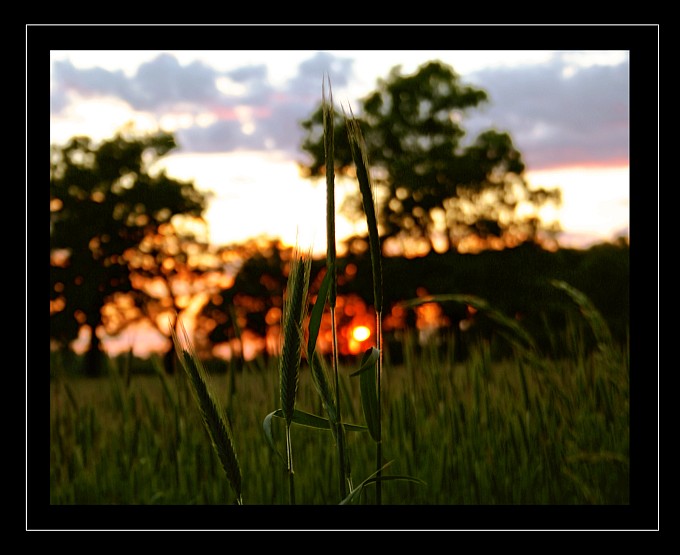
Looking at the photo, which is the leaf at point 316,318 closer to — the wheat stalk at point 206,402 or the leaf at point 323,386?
the leaf at point 323,386

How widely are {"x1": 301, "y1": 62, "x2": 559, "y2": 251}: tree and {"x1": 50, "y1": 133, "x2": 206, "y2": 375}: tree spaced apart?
1.46 meters

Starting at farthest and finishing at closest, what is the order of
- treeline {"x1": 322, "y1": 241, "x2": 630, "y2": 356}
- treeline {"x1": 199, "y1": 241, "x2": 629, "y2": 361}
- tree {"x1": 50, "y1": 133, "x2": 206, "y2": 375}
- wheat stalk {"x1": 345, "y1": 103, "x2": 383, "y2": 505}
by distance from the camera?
treeline {"x1": 322, "y1": 241, "x2": 630, "y2": 356} → treeline {"x1": 199, "y1": 241, "x2": 629, "y2": 361} → tree {"x1": 50, "y1": 133, "x2": 206, "y2": 375} → wheat stalk {"x1": 345, "y1": 103, "x2": 383, "y2": 505}

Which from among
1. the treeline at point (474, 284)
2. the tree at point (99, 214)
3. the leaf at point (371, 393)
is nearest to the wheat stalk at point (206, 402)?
the leaf at point (371, 393)

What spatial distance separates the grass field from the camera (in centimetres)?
139

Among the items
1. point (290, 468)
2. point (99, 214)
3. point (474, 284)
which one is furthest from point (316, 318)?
point (474, 284)

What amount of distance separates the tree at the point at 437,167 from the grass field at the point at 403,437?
3.51 m

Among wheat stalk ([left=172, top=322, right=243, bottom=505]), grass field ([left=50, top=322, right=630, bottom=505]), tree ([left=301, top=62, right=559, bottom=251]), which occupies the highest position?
tree ([left=301, top=62, right=559, bottom=251])

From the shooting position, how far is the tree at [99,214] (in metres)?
3.01

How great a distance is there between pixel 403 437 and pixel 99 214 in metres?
3.29

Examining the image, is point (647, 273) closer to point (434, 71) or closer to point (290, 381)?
point (290, 381)

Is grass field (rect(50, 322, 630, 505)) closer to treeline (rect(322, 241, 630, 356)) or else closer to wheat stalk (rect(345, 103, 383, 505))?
wheat stalk (rect(345, 103, 383, 505))

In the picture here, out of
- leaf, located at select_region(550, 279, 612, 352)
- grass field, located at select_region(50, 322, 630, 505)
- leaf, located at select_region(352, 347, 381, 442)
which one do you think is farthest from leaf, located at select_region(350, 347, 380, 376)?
leaf, located at select_region(550, 279, 612, 352)

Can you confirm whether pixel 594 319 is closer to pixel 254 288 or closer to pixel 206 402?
pixel 206 402
